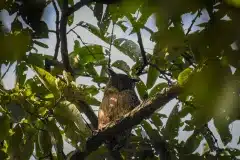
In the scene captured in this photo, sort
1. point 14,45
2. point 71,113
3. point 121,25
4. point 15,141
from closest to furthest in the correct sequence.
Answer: point 14,45
point 71,113
point 15,141
point 121,25

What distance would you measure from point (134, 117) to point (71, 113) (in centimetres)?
80

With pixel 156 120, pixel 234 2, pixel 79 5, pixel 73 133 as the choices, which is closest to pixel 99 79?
pixel 156 120

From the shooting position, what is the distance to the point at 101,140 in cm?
221

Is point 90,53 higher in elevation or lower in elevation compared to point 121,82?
lower

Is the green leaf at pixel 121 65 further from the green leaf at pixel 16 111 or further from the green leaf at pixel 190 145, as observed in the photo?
the green leaf at pixel 16 111

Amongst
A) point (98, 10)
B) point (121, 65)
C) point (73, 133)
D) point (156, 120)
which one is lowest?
point (73, 133)

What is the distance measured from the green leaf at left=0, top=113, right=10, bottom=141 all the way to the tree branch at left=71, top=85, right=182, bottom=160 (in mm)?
662

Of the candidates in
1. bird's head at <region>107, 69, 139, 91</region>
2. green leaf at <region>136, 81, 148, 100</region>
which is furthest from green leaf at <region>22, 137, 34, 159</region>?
bird's head at <region>107, 69, 139, 91</region>

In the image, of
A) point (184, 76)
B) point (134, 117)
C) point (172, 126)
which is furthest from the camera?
point (172, 126)

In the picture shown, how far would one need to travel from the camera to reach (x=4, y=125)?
128 cm

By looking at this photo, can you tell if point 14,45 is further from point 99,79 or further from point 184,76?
point 99,79

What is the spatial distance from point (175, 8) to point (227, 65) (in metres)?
0.24

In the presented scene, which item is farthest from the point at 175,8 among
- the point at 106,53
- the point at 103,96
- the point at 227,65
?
the point at 103,96

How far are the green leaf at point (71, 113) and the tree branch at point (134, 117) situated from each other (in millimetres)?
444
